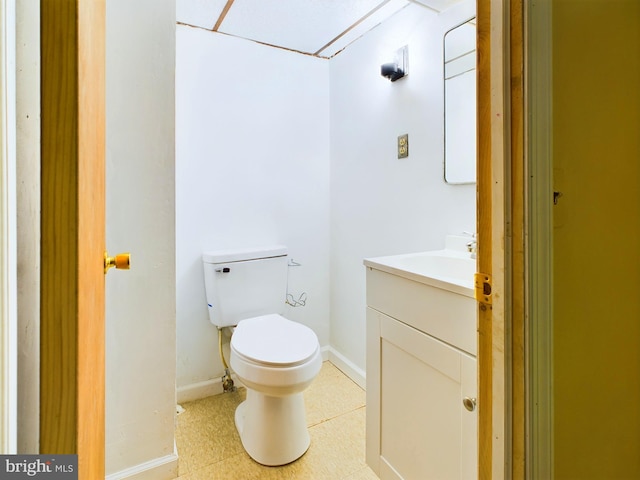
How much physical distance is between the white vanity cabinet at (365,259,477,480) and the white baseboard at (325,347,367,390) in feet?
2.37

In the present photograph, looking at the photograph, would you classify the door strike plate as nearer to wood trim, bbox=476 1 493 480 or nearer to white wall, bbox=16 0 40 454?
wood trim, bbox=476 1 493 480

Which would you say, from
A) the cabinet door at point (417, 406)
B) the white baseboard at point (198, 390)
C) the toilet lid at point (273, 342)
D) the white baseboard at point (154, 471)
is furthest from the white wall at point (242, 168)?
the cabinet door at point (417, 406)

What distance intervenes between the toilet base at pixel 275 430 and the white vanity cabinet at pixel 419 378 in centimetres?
33

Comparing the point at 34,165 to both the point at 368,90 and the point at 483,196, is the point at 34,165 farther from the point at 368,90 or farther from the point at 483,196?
the point at 368,90

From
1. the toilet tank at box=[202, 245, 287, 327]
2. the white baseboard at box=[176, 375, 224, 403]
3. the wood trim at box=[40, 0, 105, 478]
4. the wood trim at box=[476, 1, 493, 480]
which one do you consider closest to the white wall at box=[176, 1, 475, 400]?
the white baseboard at box=[176, 375, 224, 403]

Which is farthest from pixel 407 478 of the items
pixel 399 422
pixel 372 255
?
pixel 372 255

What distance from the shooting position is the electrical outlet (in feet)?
5.32

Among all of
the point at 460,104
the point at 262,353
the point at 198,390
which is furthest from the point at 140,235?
the point at 460,104

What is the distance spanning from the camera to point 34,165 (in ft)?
1.09

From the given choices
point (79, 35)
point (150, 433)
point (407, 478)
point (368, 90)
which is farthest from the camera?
point (368, 90)

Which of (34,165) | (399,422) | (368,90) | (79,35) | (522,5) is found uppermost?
(368,90)

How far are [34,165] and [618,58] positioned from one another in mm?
1201

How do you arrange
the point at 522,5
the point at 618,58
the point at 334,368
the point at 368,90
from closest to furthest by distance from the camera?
1. the point at 522,5
2. the point at 618,58
3. the point at 368,90
4. the point at 334,368

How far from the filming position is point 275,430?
1.38m
